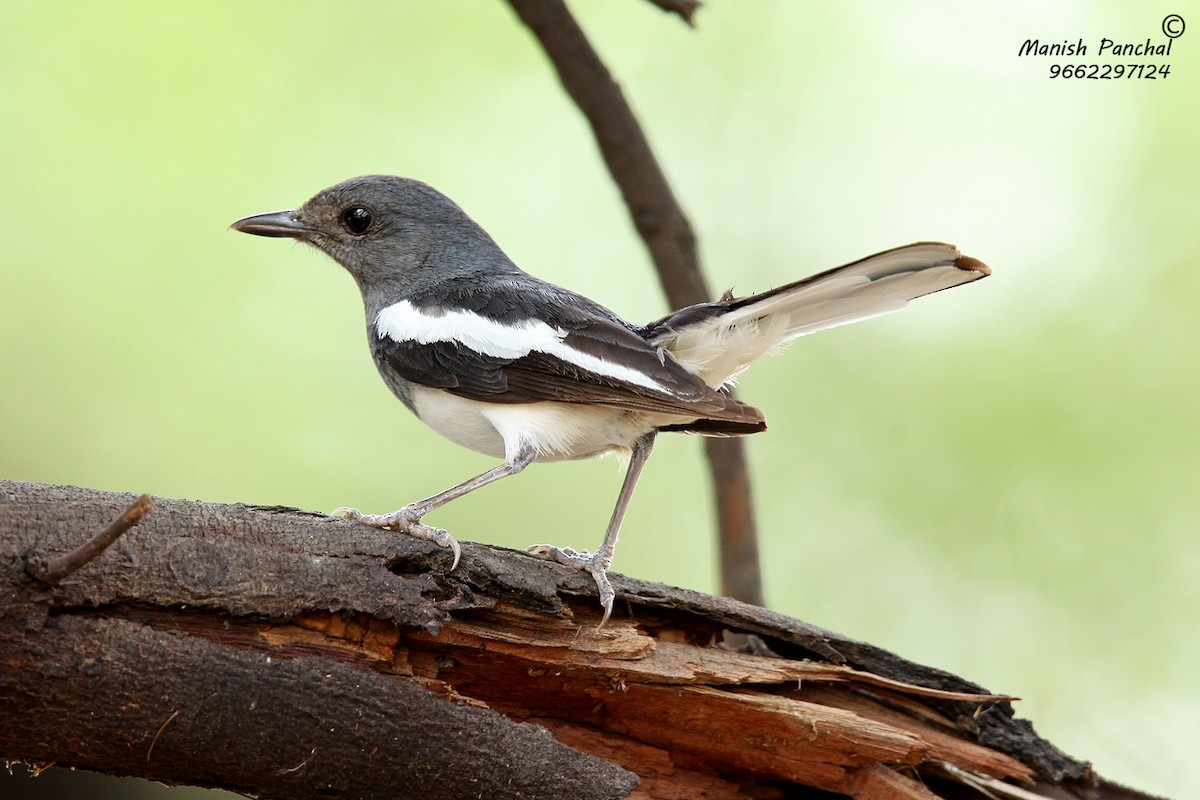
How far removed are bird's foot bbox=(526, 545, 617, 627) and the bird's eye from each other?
6.19ft

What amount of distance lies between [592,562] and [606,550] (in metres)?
0.14

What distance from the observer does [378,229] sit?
5.28m

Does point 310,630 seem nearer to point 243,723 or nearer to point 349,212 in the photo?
point 243,723

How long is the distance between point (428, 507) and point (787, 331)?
1708 mm

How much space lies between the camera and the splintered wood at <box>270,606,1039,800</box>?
3.41 m

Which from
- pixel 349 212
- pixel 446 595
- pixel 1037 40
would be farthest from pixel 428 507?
pixel 1037 40

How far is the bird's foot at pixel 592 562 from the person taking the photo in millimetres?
3691

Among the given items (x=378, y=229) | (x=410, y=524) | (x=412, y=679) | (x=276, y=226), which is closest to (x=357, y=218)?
(x=378, y=229)

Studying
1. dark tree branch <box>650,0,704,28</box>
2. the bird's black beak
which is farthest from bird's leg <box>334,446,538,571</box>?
dark tree branch <box>650,0,704,28</box>

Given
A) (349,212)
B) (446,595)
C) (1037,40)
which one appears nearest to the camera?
(446,595)

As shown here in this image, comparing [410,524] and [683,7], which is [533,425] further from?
[683,7]

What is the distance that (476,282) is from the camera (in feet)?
16.2

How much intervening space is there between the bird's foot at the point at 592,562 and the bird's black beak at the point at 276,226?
6.68 ft

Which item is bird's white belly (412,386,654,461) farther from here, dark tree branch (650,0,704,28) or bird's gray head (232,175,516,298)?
dark tree branch (650,0,704,28)
